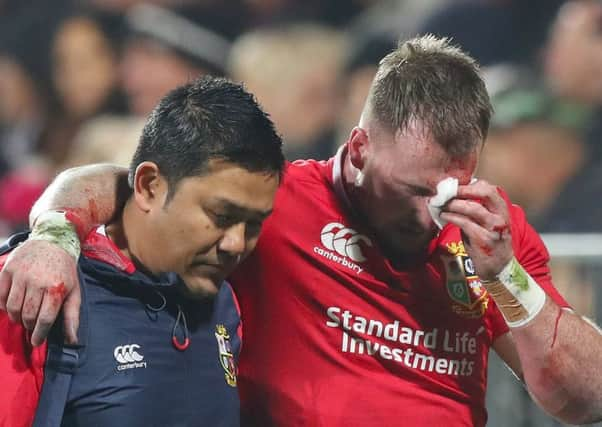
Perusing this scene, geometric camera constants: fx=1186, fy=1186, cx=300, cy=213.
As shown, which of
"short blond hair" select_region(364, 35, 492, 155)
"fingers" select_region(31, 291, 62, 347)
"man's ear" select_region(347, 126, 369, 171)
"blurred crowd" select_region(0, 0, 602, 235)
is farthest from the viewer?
"blurred crowd" select_region(0, 0, 602, 235)

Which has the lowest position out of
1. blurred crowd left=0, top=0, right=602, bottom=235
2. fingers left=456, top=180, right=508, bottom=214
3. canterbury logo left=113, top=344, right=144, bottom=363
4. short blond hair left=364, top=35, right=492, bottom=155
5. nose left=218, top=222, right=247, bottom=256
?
blurred crowd left=0, top=0, right=602, bottom=235

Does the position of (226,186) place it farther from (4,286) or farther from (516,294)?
(516,294)

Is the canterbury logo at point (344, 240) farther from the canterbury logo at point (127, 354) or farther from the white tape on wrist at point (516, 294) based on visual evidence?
the canterbury logo at point (127, 354)

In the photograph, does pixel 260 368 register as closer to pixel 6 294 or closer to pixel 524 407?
pixel 6 294

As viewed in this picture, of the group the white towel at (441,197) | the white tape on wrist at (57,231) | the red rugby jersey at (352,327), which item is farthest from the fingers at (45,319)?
the white towel at (441,197)

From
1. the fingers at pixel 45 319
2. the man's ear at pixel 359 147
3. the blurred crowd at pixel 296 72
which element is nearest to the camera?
the fingers at pixel 45 319

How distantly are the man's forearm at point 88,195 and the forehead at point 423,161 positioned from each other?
564 mm

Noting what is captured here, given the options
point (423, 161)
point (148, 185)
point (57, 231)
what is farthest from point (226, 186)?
point (423, 161)

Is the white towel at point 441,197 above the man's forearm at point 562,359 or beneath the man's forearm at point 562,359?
above

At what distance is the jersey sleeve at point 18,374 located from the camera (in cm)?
202

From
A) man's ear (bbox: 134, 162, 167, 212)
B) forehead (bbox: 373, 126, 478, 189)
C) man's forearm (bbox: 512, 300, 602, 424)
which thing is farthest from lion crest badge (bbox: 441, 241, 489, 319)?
man's ear (bbox: 134, 162, 167, 212)

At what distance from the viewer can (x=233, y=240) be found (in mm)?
2225

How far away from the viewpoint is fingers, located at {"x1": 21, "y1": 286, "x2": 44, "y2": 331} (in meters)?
2.01

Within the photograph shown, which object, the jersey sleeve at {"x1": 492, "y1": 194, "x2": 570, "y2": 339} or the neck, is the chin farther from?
the jersey sleeve at {"x1": 492, "y1": 194, "x2": 570, "y2": 339}
